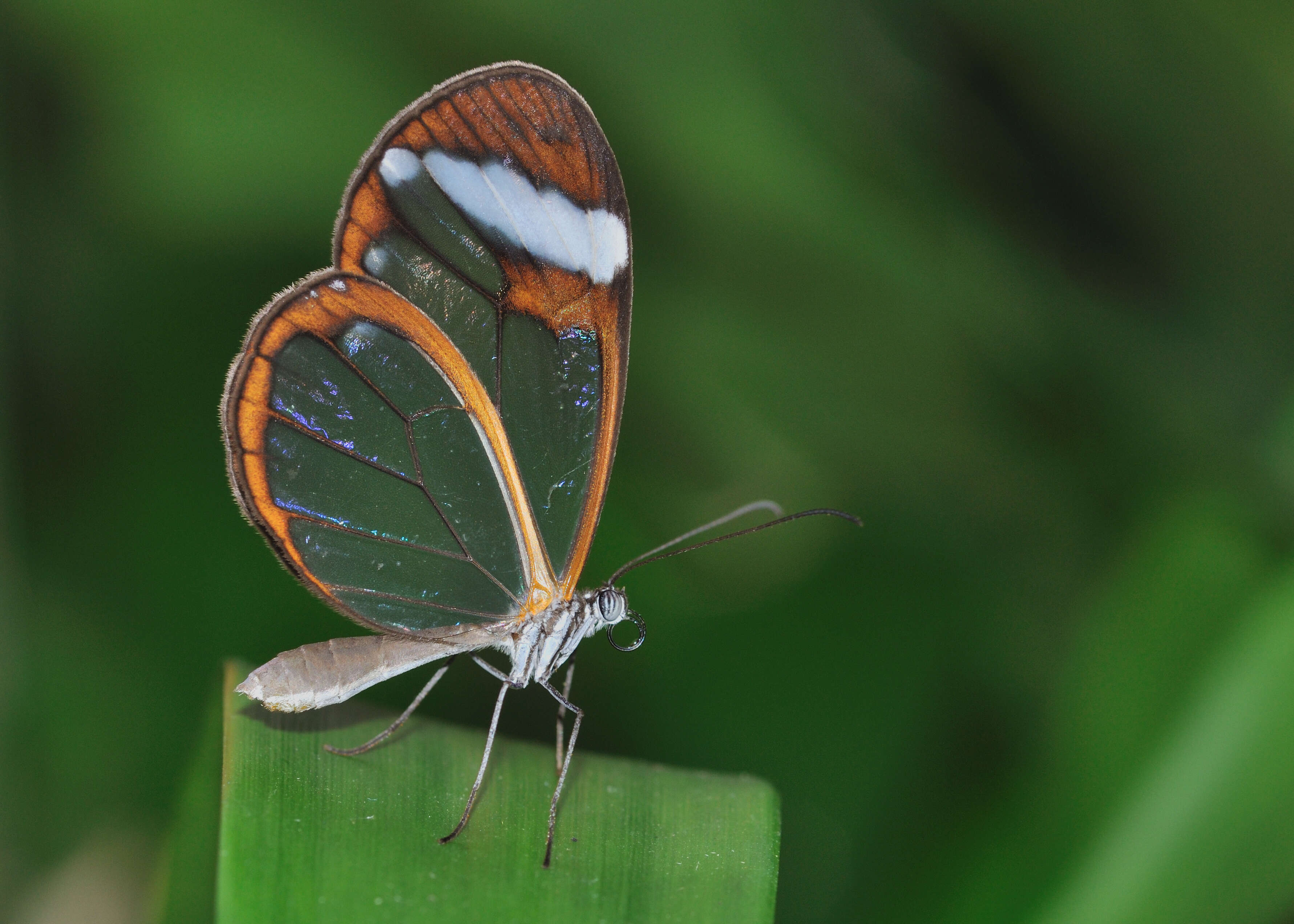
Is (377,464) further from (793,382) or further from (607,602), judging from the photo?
(793,382)

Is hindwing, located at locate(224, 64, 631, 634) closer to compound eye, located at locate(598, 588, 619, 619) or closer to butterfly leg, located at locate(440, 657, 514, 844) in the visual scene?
compound eye, located at locate(598, 588, 619, 619)

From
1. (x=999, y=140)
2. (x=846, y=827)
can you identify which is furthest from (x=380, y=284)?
(x=999, y=140)

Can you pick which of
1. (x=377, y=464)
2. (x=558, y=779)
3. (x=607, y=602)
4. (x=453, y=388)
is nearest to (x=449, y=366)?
(x=453, y=388)

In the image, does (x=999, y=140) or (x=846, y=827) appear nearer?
(x=846, y=827)

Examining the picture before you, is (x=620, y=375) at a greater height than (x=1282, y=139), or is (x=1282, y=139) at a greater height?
(x=1282, y=139)

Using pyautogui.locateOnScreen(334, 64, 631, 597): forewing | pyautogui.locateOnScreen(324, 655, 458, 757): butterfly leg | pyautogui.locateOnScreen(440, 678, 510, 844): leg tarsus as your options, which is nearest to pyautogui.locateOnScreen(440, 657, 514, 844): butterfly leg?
pyautogui.locateOnScreen(440, 678, 510, 844): leg tarsus

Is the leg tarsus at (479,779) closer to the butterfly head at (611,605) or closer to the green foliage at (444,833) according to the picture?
the green foliage at (444,833)

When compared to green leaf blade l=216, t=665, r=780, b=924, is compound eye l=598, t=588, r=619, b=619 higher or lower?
higher

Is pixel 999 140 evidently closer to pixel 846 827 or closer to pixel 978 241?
pixel 978 241
